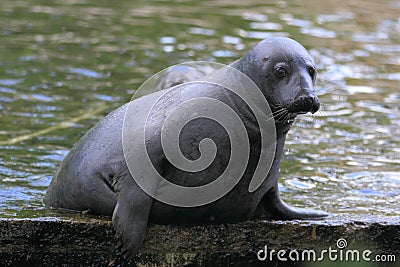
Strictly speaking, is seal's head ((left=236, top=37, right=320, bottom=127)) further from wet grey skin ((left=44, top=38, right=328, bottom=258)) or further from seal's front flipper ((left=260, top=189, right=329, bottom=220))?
seal's front flipper ((left=260, top=189, right=329, bottom=220))

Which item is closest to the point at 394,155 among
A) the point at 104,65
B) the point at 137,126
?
the point at 137,126

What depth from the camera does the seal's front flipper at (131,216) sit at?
4812 millimetres

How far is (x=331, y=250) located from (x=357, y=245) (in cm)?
15

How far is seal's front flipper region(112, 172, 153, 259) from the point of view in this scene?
4.81 meters

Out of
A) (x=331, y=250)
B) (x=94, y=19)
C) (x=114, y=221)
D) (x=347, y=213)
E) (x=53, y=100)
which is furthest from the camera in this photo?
(x=94, y=19)

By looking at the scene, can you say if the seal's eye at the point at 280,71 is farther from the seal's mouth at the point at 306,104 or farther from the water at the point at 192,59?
the water at the point at 192,59

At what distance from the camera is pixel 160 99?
5.23 metres

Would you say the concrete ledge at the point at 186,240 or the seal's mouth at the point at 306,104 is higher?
the seal's mouth at the point at 306,104

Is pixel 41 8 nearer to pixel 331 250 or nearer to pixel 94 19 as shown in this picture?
pixel 94 19

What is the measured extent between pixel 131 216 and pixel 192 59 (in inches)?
A: 266
